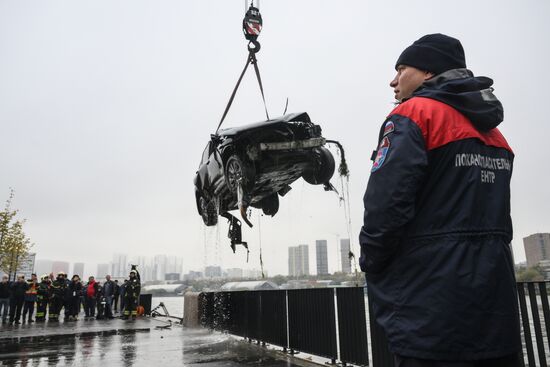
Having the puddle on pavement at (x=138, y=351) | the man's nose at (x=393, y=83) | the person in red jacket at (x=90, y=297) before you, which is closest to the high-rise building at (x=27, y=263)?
the person in red jacket at (x=90, y=297)

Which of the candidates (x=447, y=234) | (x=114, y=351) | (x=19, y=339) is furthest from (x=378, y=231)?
(x=19, y=339)

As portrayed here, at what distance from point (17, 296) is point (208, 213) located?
1243 cm

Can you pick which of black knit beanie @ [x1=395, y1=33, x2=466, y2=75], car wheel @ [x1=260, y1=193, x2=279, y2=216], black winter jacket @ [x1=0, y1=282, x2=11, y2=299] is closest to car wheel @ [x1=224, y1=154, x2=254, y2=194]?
car wheel @ [x1=260, y1=193, x2=279, y2=216]

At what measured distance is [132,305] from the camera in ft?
59.2

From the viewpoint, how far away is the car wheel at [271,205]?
8.69 m

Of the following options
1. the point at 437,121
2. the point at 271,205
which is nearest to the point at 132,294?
the point at 271,205

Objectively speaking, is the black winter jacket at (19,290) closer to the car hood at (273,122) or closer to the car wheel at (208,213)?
the car wheel at (208,213)

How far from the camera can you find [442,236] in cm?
170

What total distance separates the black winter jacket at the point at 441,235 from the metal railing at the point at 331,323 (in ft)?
8.35

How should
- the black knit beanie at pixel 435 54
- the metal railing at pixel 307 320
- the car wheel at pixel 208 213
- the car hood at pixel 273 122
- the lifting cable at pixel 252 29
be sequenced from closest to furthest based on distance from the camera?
the black knit beanie at pixel 435 54, the metal railing at pixel 307 320, the car hood at pixel 273 122, the lifting cable at pixel 252 29, the car wheel at pixel 208 213

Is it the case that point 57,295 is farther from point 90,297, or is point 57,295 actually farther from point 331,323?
point 331,323

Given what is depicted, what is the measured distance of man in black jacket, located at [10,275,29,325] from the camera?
1670cm

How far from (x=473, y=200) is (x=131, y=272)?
60.2 feet

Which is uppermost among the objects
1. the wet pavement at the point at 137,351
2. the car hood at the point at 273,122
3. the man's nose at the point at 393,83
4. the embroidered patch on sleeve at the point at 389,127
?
the car hood at the point at 273,122
